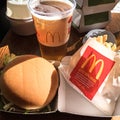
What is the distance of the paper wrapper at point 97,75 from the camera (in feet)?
1.87

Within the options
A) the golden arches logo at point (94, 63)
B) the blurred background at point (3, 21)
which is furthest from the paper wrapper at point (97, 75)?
the blurred background at point (3, 21)

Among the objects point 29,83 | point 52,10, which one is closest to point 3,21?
point 52,10

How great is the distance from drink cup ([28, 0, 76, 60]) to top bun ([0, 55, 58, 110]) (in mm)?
93

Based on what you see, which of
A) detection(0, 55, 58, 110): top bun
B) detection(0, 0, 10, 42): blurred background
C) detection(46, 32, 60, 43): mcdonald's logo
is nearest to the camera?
detection(0, 55, 58, 110): top bun

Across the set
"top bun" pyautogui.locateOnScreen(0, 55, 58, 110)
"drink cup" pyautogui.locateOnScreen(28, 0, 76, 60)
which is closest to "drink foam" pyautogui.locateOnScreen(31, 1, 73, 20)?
"drink cup" pyautogui.locateOnScreen(28, 0, 76, 60)

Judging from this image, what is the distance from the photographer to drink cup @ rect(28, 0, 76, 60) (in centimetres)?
62

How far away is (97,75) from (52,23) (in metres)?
0.15

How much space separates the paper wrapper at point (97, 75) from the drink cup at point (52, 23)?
2.8 inches

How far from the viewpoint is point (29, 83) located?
0.54 metres

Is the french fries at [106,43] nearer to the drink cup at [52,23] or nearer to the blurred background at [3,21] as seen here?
the drink cup at [52,23]

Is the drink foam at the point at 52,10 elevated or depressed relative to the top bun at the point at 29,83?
elevated

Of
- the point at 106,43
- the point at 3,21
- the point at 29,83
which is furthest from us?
the point at 3,21

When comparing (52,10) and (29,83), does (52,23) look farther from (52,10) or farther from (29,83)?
(29,83)

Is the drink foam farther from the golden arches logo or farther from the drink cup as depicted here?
the golden arches logo
